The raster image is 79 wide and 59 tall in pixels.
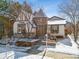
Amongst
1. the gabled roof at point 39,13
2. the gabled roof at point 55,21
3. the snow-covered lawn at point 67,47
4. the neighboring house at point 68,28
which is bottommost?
the snow-covered lawn at point 67,47

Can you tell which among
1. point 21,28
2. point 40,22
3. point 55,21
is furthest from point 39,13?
point 21,28

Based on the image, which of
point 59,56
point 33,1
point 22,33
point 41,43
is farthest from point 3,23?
point 59,56

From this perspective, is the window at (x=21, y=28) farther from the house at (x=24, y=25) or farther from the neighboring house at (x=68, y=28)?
the neighboring house at (x=68, y=28)

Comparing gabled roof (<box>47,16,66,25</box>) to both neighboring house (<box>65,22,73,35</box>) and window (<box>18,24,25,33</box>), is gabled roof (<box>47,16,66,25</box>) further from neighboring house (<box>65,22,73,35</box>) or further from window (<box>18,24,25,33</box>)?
window (<box>18,24,25,33</box>)

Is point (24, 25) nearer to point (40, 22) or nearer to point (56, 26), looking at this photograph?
point (40, 22)

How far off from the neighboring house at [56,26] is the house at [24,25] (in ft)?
0.90

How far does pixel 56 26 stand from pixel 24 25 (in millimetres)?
540

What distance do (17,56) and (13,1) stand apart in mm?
952

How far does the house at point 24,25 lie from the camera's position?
6.65 feet

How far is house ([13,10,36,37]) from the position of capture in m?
2.03

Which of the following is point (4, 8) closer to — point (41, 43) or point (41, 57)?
point (41, 43)

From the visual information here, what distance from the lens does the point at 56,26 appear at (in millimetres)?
2088

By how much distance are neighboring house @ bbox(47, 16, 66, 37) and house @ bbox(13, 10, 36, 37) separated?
10.8 inches

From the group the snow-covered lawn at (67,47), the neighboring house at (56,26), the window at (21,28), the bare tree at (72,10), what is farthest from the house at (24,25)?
the bare tree at (72,10)
